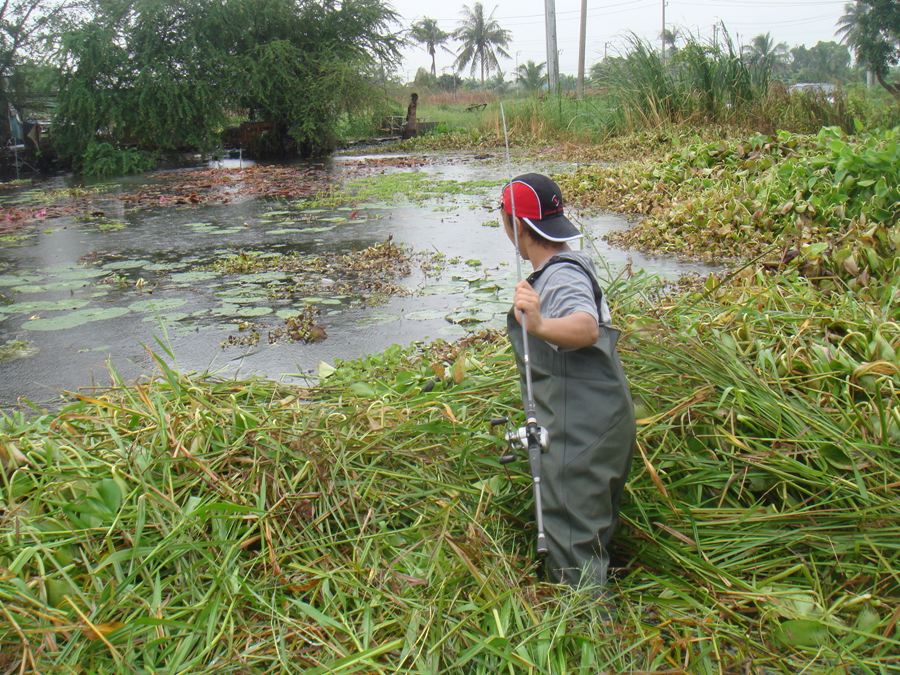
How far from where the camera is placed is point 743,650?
2082 millimetres

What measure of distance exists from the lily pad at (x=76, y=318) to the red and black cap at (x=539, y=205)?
4.45m

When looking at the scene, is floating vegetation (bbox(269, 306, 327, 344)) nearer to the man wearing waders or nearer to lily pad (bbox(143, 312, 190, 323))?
lily pad (bbox(143, 312, 190, 323))

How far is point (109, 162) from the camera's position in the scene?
70.9 ft

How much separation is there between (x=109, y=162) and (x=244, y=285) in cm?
1674

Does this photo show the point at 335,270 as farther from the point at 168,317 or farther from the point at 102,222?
the point at 102,222

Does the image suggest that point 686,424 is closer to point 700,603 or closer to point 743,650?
point 700,603

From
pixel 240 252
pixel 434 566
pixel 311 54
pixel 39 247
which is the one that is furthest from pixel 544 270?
pixel 311 54

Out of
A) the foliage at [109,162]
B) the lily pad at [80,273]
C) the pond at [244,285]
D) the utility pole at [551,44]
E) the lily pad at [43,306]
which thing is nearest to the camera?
the pond at [244,285]

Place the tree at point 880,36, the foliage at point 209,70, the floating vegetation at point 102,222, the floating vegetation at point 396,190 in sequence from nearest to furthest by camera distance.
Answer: the floating vegetation at point 102,222, the floating vegetation at point 396,190, the foliage at point 209,70, the tree at point 880,36

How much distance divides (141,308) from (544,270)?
470 cm

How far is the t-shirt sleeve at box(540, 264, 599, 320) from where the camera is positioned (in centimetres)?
243

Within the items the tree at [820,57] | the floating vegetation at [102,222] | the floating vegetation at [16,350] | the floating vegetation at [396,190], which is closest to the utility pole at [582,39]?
the floating vegetation at [396,190]

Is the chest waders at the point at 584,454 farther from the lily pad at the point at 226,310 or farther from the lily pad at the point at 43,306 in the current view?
the lily pad at the point at 43,306

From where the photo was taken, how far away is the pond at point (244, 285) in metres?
5.16
